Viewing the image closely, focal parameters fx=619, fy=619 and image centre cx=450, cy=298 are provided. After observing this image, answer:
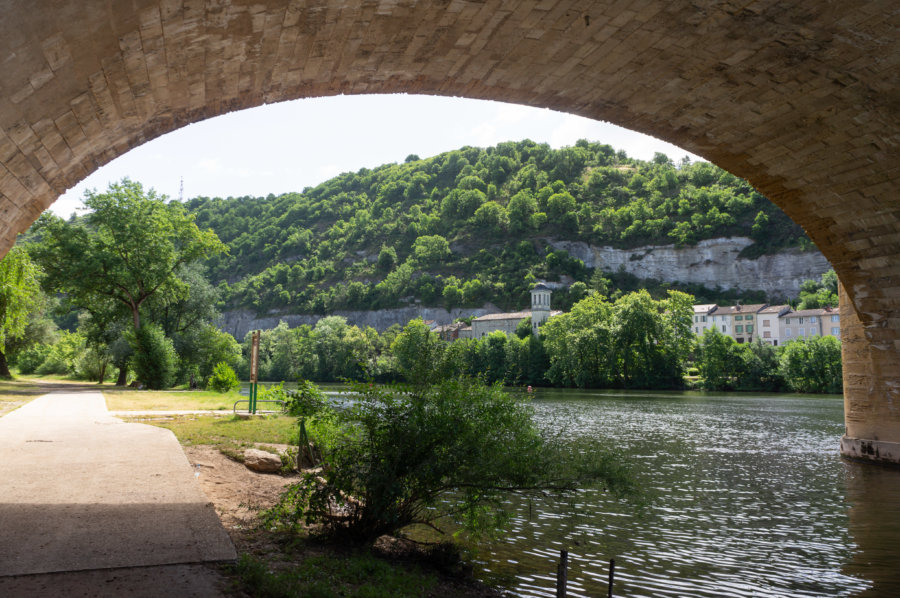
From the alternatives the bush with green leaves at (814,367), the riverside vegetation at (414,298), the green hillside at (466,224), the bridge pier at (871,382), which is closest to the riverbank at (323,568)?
the riverside vegetation at (414,298)

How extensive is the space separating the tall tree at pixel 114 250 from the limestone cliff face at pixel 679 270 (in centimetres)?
6302

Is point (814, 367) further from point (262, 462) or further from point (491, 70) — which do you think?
point (491, 70)

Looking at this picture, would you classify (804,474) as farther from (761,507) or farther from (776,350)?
(776,350)

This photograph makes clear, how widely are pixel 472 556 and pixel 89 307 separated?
33.3 metres

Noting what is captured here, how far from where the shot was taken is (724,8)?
227 inches

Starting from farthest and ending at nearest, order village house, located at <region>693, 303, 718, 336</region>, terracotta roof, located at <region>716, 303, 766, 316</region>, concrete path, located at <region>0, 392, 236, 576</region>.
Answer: village house, located at <region>693, 303, 718, 336</region> → terracotta roof, located at <region>716, 303, 766, 316</region> → concrete path, located at <region>0, 392, 236, 576</region>

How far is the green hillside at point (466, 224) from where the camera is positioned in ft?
392

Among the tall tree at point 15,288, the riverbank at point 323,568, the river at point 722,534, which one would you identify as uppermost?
the tall tree at point 15,288

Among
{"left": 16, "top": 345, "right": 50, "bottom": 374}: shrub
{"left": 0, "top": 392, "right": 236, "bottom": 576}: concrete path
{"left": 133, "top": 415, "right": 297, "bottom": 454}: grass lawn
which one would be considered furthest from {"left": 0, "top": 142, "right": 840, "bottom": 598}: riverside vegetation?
{"left": 133, "top": 415, "right": 297, "bottom": 454}: grass lawn

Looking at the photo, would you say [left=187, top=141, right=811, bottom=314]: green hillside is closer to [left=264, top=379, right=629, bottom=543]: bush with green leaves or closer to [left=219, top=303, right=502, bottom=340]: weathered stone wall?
[left=219, top=303, right=502, bottom=340]: weathered stone wall

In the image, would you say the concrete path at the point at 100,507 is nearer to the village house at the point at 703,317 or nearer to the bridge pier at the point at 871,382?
the bridge pier at the point at 871,382

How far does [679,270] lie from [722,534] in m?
114

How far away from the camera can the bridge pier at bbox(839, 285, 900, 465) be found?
10312 mm

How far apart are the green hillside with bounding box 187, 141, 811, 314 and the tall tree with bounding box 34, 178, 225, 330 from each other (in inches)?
3526
